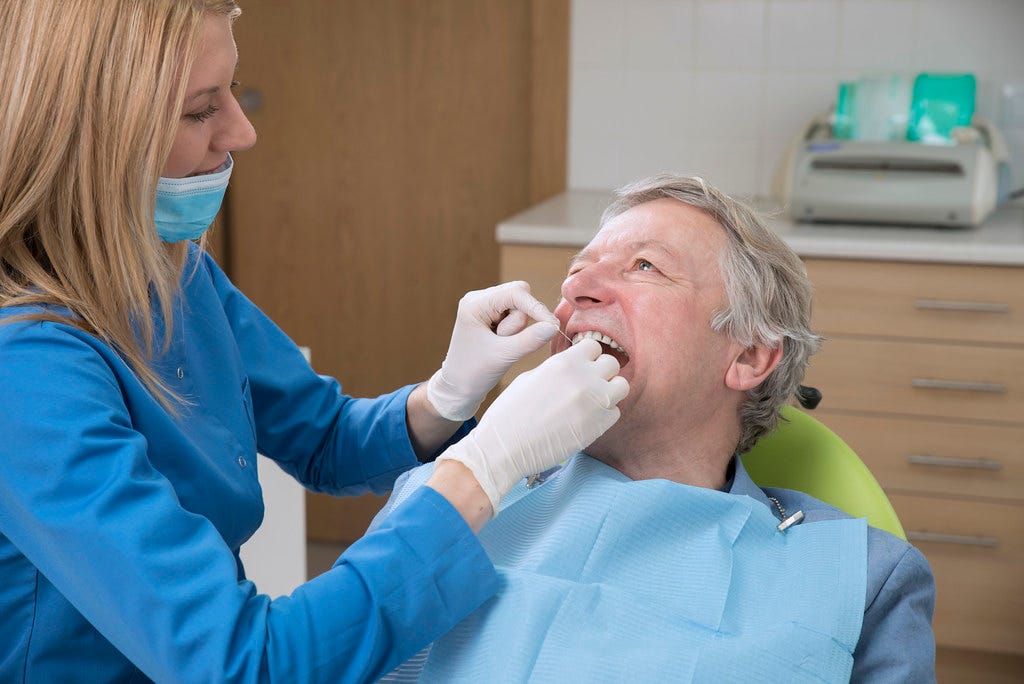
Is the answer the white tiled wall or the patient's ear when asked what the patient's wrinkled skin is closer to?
the patient's ear

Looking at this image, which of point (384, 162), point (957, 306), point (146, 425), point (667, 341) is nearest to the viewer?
point (146, 425)

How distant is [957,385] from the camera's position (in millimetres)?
2576

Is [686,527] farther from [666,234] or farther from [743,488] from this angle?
[666,234]

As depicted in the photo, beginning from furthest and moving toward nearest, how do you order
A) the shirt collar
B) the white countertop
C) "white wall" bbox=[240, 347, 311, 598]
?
the white countertop < "white wall" bbox=[240, 347, 311, 598] < the shirt collar

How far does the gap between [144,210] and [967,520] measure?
83.9 inches

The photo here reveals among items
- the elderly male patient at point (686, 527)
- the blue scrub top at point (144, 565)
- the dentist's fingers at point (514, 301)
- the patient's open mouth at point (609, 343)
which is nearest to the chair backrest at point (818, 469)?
the elderly male patient at point (686, 527)

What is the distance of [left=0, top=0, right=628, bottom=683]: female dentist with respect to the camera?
3.36ft

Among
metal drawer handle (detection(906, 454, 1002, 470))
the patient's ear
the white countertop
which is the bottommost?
metal drawer handle (detection(906, 454, 1002, 470))

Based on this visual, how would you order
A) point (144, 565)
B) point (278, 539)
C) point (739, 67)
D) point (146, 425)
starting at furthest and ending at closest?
point (739, 67) < point (278, 539) < point (146, 425) < point (144, 565)

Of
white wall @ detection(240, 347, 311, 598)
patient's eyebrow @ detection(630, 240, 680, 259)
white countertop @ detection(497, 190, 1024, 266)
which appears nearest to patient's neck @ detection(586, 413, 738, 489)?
patient's eyebrow @ detection(630, 240, 680, 259)

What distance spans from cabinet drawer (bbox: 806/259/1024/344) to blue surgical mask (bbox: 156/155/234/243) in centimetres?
167

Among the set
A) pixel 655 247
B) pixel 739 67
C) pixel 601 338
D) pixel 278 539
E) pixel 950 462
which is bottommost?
pixel 950 462

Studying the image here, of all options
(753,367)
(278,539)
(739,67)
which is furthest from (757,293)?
(739,67)

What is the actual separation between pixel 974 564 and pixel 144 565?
2183mm
